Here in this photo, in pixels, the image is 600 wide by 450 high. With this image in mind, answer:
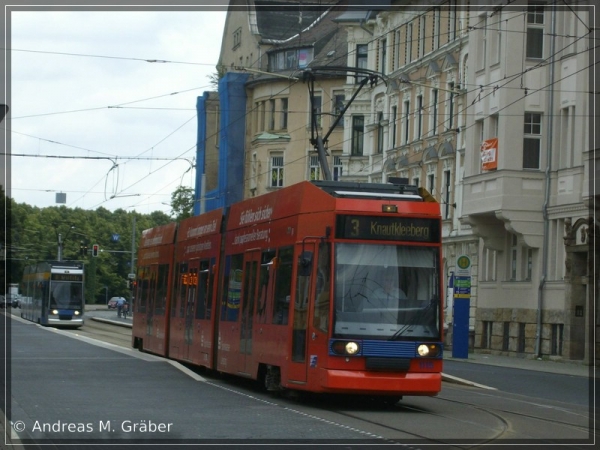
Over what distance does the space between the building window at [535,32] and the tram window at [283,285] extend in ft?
78.7

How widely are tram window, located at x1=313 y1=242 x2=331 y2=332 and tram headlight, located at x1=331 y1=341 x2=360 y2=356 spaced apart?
0.30m

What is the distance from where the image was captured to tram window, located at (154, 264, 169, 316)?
29.2 meters

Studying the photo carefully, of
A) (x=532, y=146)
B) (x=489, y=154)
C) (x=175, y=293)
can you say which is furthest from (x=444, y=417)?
(x=489, y=154)

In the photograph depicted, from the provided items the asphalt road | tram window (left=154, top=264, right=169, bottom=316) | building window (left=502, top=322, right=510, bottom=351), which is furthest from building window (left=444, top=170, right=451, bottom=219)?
the asphalt road

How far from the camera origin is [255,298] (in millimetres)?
19734

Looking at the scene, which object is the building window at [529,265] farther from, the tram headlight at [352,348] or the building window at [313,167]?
the building window at [313,167]

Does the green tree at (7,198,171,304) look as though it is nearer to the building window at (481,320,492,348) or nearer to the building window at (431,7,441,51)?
the building window at (431,7,441,51)

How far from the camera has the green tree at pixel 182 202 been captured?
88.4 m

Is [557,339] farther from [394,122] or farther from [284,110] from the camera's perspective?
[284,110]

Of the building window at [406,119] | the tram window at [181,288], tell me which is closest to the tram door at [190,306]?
the tram window at [181,288]

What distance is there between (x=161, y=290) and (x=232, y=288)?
8.44 metres

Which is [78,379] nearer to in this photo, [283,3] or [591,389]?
Result: [591,389]

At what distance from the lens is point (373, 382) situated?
16.3 m

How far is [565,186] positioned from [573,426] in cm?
2385
